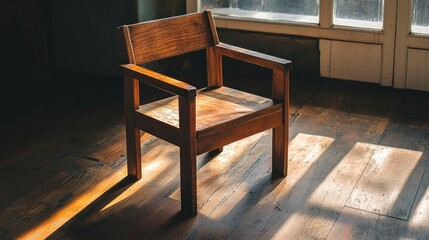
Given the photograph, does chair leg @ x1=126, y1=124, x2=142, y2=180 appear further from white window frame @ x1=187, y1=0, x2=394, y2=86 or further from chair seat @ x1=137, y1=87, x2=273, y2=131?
white window frame @ x1=187, y1=0, x2=394, y2=86

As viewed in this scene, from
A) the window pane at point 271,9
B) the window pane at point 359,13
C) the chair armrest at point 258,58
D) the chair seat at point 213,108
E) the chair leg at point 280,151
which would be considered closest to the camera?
the chair seat at point 213,108

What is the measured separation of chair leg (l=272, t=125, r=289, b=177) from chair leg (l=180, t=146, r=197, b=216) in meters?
0.51

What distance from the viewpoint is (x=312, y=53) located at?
471 centimetres

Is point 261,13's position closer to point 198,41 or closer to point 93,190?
point 198,41

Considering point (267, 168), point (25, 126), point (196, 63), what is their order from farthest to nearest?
point (196, 63), point (25, 126), point (267, 168)

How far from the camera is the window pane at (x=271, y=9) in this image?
464 cm

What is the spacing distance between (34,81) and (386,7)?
216cm

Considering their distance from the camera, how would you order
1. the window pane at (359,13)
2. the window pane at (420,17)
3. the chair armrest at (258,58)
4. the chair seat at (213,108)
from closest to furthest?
the chair seat at (213,108) → the chair armrest at (258,58) → the window pane at (420,17) → the window pane at (359,13)

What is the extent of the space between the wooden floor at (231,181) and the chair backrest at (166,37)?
1.80 feet

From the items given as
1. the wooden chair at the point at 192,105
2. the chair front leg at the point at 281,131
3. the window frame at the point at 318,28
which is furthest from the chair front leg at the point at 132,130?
the window frame at the point at 318,28

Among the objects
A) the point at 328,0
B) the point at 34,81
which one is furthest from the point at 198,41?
the point at 34,81

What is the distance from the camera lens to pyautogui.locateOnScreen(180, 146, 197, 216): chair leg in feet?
10.0

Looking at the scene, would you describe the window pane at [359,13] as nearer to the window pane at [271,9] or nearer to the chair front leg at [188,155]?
the window pane at [271,9]

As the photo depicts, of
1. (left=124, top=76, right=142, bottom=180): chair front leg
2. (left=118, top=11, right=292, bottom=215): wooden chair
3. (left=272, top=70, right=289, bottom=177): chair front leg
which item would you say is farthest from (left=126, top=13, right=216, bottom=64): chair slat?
(left=272, top=70, right=289, bottom=177): chair front leg
